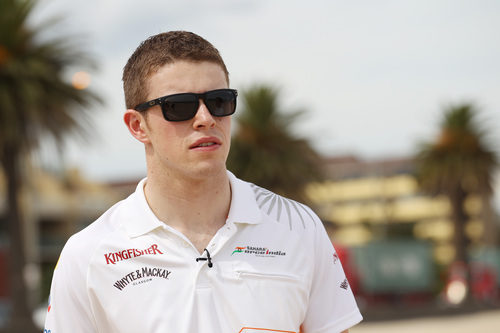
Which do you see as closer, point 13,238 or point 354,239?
point 13,238

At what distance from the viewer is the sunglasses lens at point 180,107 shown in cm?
256

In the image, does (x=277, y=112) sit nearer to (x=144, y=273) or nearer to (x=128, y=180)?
(x=144, y=273)

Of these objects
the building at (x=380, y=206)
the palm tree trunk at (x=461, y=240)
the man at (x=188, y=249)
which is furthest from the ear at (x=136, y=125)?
the building at (x=380, y=206)

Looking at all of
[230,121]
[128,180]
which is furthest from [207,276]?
[128,180]

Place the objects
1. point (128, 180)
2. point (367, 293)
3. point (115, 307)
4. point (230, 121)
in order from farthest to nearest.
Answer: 1. point (128, 180)
2. point (367, 293)
3. point (230, 121)
4. point (115, 307)

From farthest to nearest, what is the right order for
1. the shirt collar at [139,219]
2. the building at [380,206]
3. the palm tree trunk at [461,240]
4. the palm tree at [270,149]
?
the building at [380,206]
the palm tree trunk at [461,240]
the palm tree at [270,149]
the shirt collar at [139,219]

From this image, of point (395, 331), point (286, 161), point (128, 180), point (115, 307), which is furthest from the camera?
point (128, 180)

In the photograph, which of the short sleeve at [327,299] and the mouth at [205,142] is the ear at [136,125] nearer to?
the mouth at [205,142]

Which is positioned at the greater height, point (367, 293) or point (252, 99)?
point (252, 99)

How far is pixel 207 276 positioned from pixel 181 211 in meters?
0.25

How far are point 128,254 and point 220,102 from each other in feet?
1.97

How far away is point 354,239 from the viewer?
107500 mm

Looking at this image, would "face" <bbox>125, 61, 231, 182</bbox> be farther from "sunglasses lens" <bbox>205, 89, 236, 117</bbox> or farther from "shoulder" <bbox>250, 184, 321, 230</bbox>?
"shoulder" <bbox>250, 184, 321, 230</bbox>

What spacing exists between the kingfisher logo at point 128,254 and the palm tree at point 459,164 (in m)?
37.7
